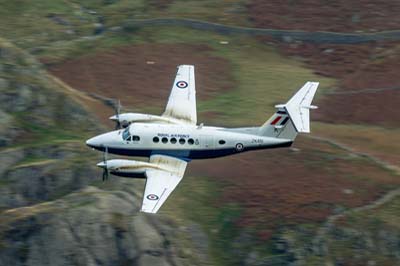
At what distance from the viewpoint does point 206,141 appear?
10138 cm

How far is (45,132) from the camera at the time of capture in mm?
125562

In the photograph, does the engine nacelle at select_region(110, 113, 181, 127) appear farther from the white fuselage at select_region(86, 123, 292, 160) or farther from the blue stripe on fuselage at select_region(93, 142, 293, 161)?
the blue stripe on fuselage at select_region(93, 142, 293, 161)

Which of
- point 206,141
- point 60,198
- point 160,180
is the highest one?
point 206,141

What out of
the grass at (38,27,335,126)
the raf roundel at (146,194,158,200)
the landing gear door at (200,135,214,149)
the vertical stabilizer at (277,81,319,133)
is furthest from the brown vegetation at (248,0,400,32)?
the raf roundel at (146,194,158,200)

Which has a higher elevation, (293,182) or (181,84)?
(181,84)

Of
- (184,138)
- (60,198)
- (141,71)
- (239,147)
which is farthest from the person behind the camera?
(141,71)

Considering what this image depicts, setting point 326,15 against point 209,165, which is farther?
point 326,15

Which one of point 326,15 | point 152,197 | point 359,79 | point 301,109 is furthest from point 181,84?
point 326,15

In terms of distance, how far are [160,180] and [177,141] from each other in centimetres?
576

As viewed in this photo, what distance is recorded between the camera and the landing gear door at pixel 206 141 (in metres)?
101

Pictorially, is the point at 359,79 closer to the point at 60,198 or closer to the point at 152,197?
the point at 60,198

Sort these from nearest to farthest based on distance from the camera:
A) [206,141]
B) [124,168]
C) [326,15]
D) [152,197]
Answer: [152,197]
[124,168]
[206,141]
[326,15]

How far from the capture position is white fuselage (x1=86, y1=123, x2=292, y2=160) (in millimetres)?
101188

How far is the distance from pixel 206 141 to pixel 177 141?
251 centimetres
